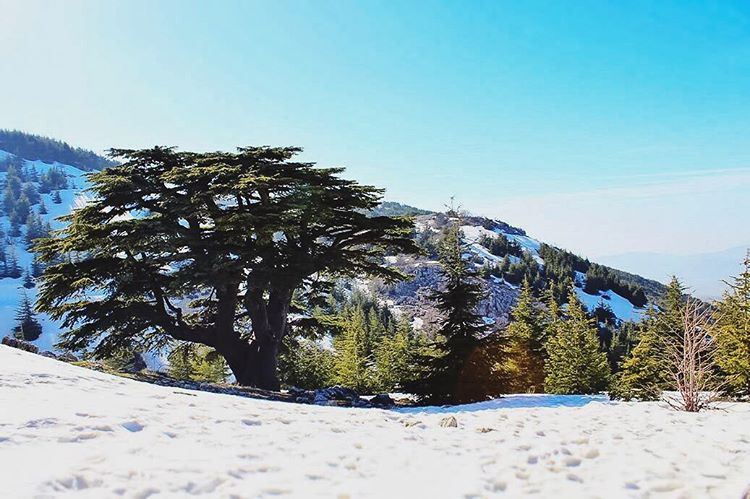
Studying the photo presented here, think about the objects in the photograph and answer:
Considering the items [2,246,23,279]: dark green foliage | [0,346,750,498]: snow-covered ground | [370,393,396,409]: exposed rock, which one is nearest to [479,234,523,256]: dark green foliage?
[2,246,23,279]: dark green foliage

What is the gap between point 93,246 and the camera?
17.6 m

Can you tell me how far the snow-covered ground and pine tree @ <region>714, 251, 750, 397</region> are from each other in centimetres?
1201

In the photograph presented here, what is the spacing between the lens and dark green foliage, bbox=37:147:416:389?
675 inches

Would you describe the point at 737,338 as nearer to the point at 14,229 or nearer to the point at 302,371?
the point at 302,371

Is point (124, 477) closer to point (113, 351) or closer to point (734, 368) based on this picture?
point (113, 351)

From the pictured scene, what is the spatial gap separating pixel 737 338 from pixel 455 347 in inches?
460

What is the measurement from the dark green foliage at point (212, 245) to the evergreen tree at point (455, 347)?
300 centimetres

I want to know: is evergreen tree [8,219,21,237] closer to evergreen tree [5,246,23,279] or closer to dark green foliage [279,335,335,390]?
evergreen tree [5,246,23,279]

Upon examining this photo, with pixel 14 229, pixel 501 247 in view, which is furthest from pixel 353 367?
pixel 14 229

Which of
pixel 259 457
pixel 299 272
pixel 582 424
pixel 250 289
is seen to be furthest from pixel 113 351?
pixel 582 424

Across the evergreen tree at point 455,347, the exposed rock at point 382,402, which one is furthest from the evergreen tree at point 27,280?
the evergreen tree at point 455,347

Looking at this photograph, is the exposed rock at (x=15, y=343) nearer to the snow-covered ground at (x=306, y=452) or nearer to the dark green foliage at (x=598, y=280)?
the snow-covered ground at (x=306, y=452)

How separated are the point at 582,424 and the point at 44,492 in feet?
28.1

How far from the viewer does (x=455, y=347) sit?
18.1m
